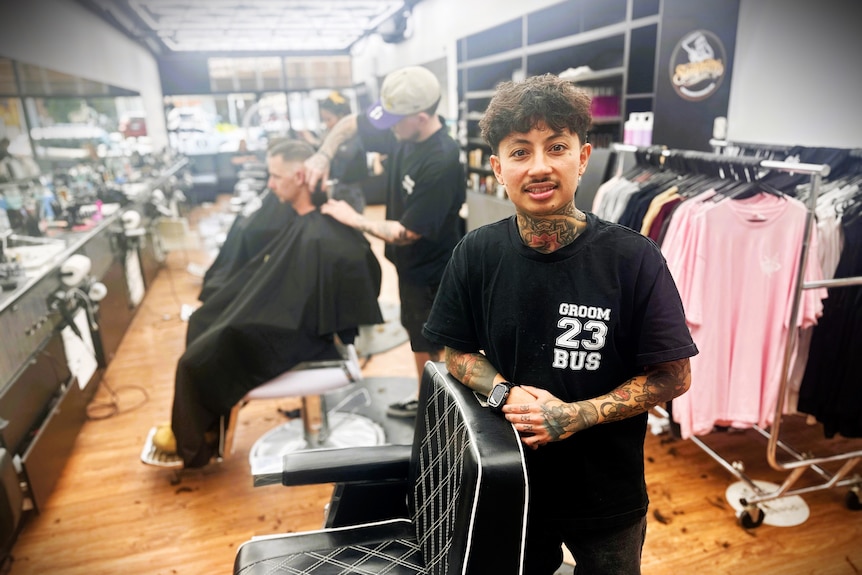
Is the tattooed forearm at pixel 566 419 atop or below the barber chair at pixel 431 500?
atop

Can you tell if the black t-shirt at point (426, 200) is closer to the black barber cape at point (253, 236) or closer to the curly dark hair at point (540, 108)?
the black barber cape at point (253, 236)

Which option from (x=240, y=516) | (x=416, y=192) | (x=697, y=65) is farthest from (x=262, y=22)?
(x=240, y=516)

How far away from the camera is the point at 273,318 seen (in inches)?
80.3

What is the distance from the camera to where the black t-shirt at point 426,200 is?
2037 mm

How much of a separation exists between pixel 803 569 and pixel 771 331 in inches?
28.2

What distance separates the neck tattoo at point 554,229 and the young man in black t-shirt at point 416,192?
107 centimetres

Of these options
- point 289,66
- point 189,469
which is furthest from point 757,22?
point 289,66

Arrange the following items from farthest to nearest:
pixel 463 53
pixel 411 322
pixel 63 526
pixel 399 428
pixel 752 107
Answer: pixel 463 53
pixel 752 107
pixel 399 428
pixel 411 322
pixel 63 526

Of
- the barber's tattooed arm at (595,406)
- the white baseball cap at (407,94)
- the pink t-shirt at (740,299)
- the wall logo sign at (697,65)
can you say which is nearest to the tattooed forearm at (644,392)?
the barber's tattooed arm at (595,406)

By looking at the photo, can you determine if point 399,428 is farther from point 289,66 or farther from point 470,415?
point 289,66

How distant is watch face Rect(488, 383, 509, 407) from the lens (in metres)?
0.92

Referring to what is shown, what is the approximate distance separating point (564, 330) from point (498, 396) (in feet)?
0.53

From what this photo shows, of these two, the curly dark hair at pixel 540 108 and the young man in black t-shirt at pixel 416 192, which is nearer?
the curly dark hair at pixel 540 108

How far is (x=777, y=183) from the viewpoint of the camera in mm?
1827
